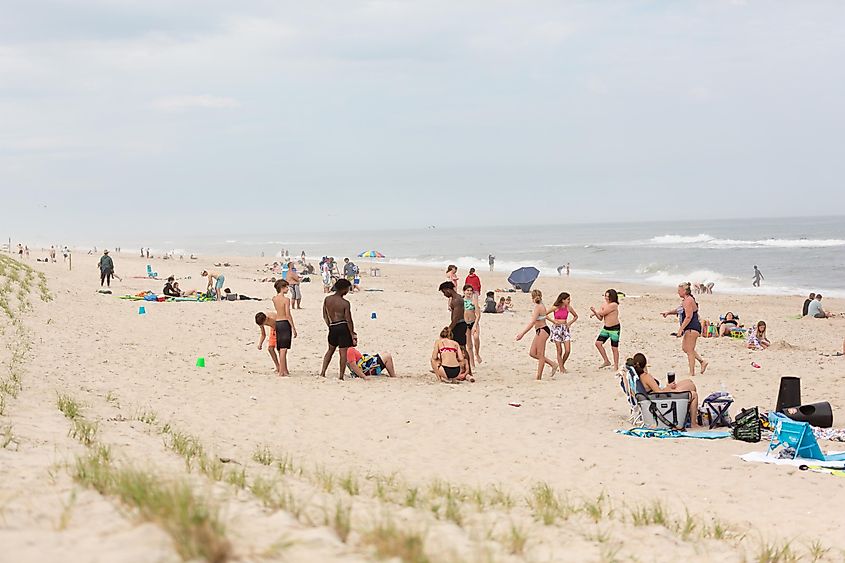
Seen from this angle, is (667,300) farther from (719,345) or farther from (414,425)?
(414,425)

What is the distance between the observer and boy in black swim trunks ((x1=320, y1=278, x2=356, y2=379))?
10.8 m

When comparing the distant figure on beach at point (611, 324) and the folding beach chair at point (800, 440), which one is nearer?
the folding beach chair at point (800, 440)

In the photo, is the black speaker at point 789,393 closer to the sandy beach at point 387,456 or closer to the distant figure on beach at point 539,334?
the sandy beach at point 387,456

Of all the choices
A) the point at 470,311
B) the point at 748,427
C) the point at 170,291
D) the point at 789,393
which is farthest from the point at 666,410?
the point at 170,291

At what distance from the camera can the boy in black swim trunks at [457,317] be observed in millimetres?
11278

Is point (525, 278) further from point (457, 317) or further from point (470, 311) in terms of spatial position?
point (457, 317)

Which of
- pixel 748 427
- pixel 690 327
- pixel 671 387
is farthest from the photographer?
pixel 690 327

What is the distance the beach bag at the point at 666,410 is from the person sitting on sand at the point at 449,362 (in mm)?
3352

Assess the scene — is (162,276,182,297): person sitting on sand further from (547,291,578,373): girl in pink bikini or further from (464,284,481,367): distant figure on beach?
(547,291,578,373): girl in pink bikini

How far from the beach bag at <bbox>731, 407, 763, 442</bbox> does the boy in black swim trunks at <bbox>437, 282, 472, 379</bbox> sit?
4264 millimetres

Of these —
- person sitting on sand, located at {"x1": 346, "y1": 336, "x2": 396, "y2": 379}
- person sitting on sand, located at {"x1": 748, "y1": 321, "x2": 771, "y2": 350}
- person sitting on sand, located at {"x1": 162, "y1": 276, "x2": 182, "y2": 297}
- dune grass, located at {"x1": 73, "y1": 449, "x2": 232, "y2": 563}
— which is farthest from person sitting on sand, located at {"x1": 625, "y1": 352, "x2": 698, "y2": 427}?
person sitting on sand, located at {"x1": 162, "y1": 276, "x2": 182, "y2": 297}

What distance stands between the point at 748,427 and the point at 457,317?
452cm

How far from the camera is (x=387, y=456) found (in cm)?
715

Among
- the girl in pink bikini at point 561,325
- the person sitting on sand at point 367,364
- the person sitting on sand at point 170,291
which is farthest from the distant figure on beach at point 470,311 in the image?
the person sitting on sand at point 170,291
